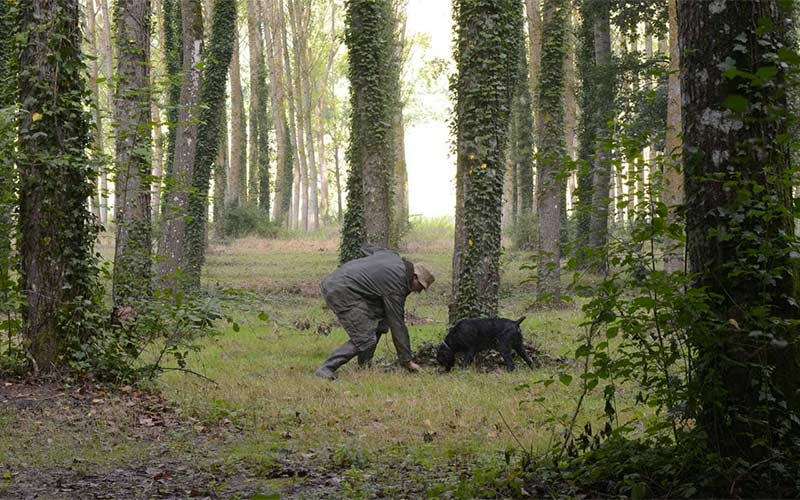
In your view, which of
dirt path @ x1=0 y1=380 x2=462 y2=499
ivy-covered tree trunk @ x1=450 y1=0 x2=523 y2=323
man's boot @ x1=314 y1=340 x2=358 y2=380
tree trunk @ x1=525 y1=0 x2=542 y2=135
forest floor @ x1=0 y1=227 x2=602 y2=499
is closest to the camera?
dirt path @ x1=0 y1=380 x2=462 y2=499

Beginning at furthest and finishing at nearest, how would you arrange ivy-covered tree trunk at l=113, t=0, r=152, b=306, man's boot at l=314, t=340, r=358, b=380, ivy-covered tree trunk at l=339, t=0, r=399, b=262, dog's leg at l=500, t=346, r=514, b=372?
ivy-covered tree trunk at l=339, t=0, r=399, b=262 < dog's leg at l=500, t=346, r=514, b=372 < man's boot at l=314, t=340, r=358, b=380 < ivy-covered tree trunk at l=113, t=0, r=152, b=306

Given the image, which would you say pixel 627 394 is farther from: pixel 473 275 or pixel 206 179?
pixel 206 179

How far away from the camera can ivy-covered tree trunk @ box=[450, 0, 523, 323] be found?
13.1 metres

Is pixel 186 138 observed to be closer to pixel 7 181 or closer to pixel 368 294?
pixel 368 294

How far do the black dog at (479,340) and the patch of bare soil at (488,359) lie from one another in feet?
1.22

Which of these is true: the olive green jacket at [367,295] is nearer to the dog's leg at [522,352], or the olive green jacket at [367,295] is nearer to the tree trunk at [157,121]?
the dog's leg at [522,352]

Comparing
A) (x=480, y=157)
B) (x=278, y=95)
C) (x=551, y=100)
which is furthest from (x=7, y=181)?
(x=278, y=95)

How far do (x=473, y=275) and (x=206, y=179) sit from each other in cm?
1113

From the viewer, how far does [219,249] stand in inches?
1368

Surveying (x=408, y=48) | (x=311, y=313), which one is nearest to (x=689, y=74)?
(x=311, y=313)

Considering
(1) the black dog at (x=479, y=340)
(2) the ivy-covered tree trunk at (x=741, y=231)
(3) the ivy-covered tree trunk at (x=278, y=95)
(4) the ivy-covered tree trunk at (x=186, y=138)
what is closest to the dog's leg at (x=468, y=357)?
(1) the black dog at (x=479, y=340)

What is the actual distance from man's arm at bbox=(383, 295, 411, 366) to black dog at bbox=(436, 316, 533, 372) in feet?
1.74

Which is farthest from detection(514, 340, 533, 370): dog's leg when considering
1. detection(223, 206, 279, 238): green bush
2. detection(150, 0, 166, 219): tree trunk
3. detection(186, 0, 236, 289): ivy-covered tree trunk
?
detection(223, 206, 279, 238): green bush

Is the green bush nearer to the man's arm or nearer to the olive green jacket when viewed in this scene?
the olive green jacket
